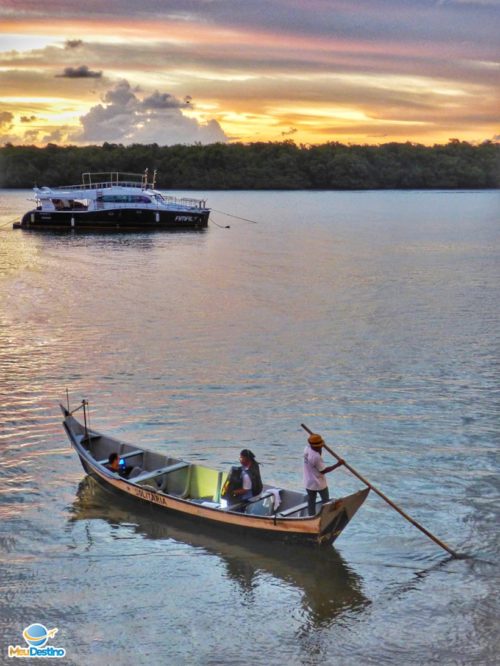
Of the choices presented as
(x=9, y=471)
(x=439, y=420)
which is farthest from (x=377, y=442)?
(x=9, y=471)

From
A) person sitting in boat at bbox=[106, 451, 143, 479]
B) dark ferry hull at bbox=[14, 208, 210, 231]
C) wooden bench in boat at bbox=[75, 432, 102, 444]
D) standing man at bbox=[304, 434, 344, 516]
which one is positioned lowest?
person sitting in boat at bbox=[106, 451, 143, 479]

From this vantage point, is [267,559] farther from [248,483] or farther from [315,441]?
[315,441]

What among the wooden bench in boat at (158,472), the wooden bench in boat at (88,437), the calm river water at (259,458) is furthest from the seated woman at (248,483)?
the wooden bench in boat at (88,437)

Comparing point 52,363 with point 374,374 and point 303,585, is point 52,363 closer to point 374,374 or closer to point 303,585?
point 374,374

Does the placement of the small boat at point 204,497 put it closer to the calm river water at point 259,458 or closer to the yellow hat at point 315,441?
the calm river water at point 259,458

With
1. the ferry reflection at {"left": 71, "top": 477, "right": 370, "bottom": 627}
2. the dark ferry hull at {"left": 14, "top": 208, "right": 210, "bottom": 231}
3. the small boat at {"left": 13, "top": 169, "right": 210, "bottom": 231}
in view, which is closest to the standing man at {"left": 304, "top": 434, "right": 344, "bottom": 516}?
the ferry reflection at {"left": 71, "top": 477, "right": 370, "bottom": 627}

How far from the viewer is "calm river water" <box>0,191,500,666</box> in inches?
624

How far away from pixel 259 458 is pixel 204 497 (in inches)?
150

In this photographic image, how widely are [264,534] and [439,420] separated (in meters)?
10.5

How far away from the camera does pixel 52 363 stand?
34.1 metres

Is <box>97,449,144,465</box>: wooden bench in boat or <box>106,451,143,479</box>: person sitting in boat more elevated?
<box>97,449,144,465</box>: wooden bench in boat

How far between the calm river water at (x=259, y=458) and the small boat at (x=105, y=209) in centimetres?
3870

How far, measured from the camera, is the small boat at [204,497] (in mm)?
17719

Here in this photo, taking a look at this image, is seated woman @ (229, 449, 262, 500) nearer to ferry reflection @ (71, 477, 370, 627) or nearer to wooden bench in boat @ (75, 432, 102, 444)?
ferry reflection @ (71, 477, 370, 627)
